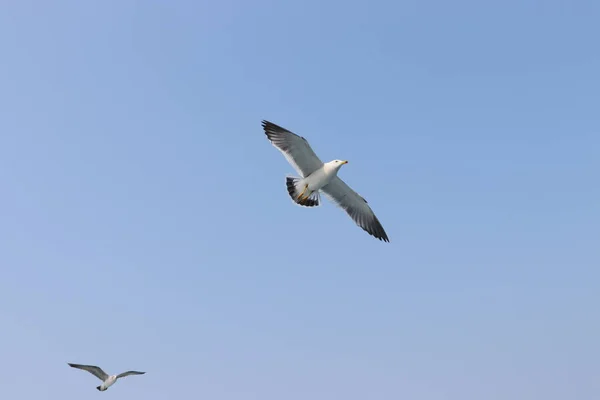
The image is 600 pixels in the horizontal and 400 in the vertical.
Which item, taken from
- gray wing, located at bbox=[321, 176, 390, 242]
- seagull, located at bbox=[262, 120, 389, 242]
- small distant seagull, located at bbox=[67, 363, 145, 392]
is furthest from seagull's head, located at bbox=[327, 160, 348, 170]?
small distant seagull, located at bbox=[67, 363, 145, 392]

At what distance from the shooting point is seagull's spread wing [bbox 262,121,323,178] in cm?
3103

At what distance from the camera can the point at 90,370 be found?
99.3ft

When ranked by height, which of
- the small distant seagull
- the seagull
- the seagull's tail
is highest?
the seagull

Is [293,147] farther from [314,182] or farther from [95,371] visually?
[95,371]

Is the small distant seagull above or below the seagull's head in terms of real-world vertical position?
below

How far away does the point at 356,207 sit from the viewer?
A: 35.9 meters

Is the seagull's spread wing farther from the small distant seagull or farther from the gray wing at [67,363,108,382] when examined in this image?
the gray wing at [67,363,108,382]

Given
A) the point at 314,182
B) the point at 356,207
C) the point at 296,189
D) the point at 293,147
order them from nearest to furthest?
the point at 293,147 < the point at 314,182 < the point at 296,189 < the point at 356,207

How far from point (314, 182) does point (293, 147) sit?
8.62 ft

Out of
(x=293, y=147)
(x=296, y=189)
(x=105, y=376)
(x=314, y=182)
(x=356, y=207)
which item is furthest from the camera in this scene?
(x=356, y=207)

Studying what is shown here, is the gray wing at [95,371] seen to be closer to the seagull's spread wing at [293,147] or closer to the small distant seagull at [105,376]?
the small distant seagull at [105,376]

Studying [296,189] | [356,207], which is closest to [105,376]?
[296,189]

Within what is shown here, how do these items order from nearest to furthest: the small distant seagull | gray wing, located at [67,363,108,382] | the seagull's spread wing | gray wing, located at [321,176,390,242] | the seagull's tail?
gray wing, located at [67,363,108,382] < the small distant seagull < the seagull's spread wing < the seagull's tail < gray wing, located at [321,176,390,242]

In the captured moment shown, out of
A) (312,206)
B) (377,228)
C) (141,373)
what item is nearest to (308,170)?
(312,206)
